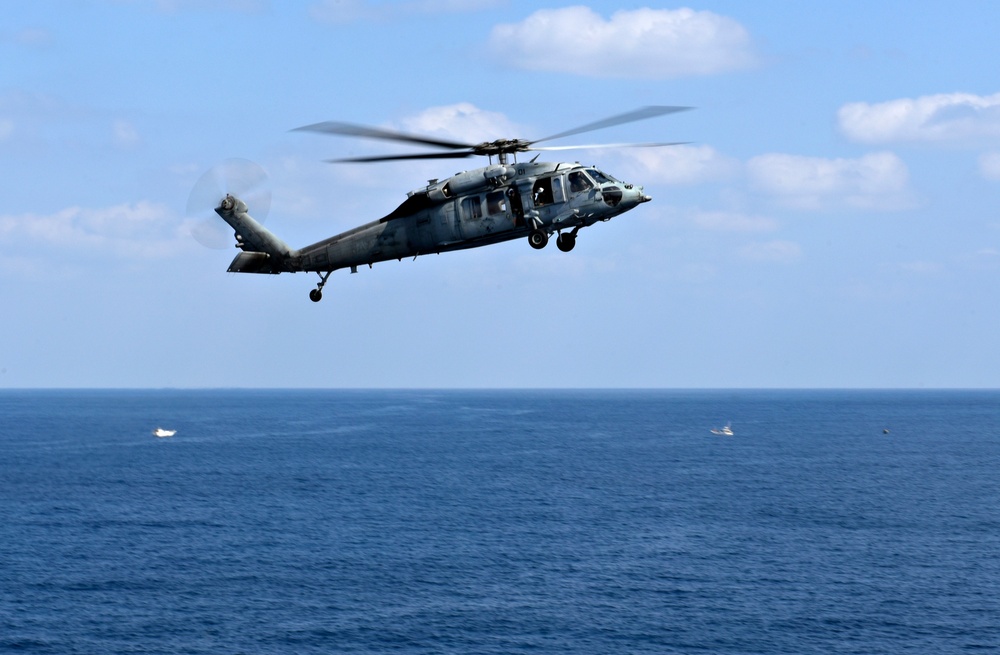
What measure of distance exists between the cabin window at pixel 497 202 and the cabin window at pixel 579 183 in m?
2.39

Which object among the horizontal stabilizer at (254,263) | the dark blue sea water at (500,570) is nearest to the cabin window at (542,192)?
the horizontal stabilizer at (254,263)

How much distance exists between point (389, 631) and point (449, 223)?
3173 inches

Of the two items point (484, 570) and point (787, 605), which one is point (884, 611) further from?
point (484, 570)

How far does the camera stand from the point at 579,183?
3694cm

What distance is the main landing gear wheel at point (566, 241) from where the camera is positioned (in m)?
37.3

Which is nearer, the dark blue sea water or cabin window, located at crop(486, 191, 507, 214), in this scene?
cabin window, located at crop(486, 191, 507, 214)

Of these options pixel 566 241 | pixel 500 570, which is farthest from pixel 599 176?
pixel 500 570

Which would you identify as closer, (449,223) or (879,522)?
(449,223)

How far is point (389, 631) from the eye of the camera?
360 feet

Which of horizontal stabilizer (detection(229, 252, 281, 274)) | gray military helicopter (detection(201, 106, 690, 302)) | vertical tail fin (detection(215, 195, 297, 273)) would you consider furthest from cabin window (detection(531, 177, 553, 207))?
horizontal stabilizer (detection(229, 252, 281, 274))

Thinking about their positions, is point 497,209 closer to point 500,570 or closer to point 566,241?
point 566,241

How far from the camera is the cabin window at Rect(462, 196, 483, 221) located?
3747cm

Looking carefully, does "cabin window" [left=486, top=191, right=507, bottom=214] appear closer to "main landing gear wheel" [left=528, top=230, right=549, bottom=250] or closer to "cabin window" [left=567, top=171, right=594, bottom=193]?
"main landing gear wheel" [left=528, top=230, right=549, bottom=250]

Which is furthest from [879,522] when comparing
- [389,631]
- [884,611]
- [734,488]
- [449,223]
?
[449,223]
